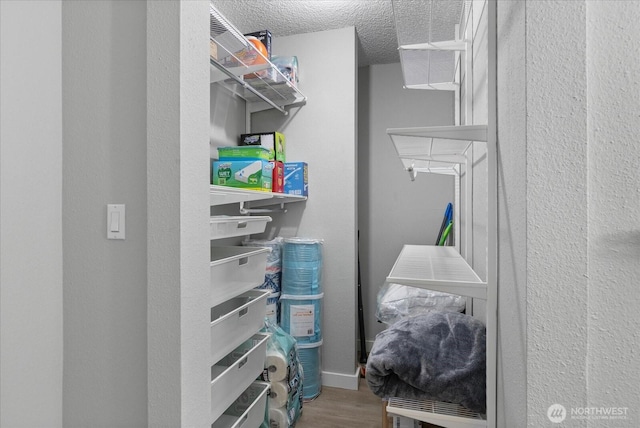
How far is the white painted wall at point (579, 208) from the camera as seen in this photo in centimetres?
60

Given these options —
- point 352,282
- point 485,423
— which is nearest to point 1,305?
point 485,423

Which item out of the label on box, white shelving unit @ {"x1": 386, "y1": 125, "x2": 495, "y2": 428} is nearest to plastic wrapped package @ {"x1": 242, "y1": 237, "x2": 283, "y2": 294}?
the label on box

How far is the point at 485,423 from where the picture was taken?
916 mm

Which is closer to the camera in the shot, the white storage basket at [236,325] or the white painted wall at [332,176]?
the white storage basket at [236,325]

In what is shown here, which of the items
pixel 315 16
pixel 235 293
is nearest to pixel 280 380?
pixel 235 293

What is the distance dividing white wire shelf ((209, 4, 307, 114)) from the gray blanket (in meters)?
1.48

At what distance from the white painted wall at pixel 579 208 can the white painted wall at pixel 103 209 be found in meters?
0.92

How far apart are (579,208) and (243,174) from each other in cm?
158

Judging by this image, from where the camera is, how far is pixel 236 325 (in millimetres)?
1331

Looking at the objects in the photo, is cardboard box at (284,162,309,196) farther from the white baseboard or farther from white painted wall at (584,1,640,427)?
white painted wall at (584,1,640,427)

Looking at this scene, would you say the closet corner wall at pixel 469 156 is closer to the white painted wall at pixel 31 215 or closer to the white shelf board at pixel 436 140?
the white shelf board at pixel 436 140

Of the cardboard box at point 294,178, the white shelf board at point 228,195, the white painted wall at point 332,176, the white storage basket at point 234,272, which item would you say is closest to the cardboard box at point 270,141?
the cardboard box at point 294,178

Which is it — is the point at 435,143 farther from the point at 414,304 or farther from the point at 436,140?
the point at 414,304

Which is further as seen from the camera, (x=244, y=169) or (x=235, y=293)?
(x=244, y=169)
